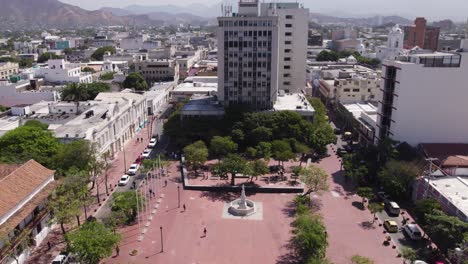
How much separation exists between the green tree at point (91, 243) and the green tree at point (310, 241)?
1729cm

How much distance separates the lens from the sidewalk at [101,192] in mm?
39531

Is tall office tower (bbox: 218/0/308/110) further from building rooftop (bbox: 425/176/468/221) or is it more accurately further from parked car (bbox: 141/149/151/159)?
building rooftop (bbox: 425/176/468/221)

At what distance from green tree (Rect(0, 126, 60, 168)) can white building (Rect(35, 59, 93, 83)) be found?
65.7m

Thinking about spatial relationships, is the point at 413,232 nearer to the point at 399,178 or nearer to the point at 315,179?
the point at 399,178

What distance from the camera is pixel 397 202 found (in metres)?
50.9

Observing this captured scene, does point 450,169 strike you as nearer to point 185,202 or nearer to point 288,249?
point 288,249

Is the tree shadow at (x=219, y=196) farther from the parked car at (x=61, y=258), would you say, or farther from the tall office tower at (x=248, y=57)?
the tall office tower at (x=248, y=57)

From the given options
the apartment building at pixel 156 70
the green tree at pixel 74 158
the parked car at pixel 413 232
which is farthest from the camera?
the apartment building at pixel 156 70

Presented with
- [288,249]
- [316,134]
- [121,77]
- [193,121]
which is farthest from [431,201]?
[121,77]

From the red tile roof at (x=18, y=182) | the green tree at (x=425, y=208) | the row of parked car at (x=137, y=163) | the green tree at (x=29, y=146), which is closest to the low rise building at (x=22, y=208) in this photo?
the red tile roof at (x=18, y=182)

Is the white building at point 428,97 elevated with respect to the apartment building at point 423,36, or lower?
lower

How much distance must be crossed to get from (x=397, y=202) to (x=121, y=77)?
93.3 m

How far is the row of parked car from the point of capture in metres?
56.9

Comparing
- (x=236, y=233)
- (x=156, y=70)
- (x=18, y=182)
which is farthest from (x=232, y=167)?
(x=156, y=70)
